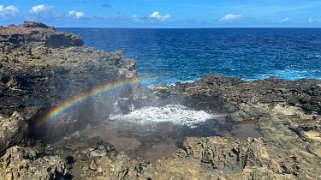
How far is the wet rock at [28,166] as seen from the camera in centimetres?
1591

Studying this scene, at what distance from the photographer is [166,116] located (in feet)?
105

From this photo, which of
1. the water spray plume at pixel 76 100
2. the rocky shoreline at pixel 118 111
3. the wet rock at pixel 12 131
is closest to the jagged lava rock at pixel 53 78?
the rocky shoreline at pixel 118 111

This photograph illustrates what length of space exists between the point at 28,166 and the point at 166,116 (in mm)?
16951

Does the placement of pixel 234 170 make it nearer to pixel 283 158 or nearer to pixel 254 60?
pixel 283 158

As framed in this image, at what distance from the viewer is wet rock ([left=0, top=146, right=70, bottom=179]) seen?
52.2ft

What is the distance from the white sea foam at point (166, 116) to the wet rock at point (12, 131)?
424 inches

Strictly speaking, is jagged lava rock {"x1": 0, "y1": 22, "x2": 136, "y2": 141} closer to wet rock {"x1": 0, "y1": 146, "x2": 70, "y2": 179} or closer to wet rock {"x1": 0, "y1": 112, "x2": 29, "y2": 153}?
wet rock {"x1": 0, "y1": 112, "x2": 29, "y2": 153}

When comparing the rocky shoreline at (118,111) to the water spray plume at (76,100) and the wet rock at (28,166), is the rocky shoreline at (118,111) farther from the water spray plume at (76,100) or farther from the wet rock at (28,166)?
the water spray plume at (76,100)

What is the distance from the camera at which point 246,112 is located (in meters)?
30.9

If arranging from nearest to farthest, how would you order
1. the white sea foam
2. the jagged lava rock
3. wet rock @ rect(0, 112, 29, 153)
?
wet rock @ rect(0, 112, 29, 153) → the jagged lava rock → the white sea foam

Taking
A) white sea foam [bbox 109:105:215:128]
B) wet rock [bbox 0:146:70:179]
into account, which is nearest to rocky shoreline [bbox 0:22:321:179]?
wet rock [bbox 0:146:70:179]

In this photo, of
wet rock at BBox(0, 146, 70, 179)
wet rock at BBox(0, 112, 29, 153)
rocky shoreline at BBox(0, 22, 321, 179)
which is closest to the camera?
wet rock at BBox(0, 146, 70, 179)

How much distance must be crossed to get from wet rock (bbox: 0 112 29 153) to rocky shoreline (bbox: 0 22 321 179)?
0.17ft

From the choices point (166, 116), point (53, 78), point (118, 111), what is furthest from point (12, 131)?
point (166, 116)
